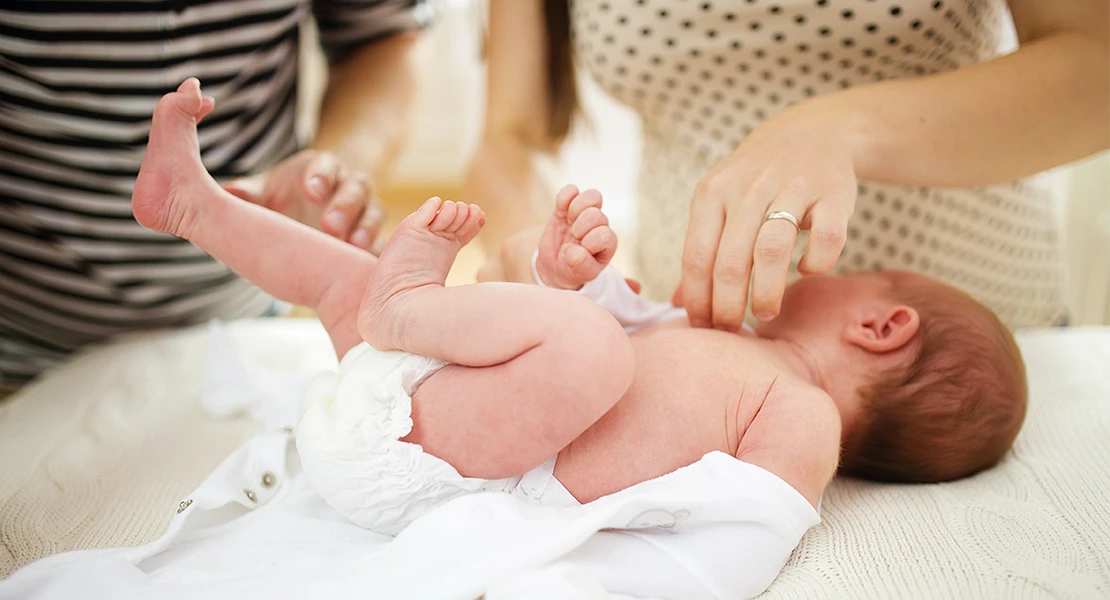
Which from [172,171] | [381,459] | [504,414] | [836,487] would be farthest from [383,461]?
[836,487]

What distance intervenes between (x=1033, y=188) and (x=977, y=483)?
2.02 ft

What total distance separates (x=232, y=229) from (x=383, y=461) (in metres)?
0.30

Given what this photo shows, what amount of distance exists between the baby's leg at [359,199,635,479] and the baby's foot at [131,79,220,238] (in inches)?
9.1

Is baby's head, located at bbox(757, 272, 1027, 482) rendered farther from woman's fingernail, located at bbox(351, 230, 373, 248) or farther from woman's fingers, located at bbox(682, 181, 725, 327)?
woman's fingernail, located at bbox(351, 230, 373, 248)

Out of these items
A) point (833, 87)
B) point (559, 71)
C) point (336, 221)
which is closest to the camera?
Result: point (336, 221)

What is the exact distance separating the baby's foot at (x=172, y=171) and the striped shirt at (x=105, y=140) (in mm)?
405

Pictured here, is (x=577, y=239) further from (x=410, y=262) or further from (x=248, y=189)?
(x=248, y=189)

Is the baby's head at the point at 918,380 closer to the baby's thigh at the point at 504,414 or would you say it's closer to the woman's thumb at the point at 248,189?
the baby's thigh at the point at 504,414

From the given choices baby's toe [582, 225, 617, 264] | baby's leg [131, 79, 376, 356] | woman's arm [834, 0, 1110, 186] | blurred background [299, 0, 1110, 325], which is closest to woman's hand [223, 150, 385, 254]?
baby's leg [131, 79, 376, 356]

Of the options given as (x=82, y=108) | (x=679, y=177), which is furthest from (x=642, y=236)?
(x=82, y=108)

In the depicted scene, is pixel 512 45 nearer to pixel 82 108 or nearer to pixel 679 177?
pixel 679 177

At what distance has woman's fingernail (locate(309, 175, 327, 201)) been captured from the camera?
0.98 metres

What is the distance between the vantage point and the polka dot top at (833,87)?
108cm

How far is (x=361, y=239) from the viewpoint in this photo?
1.02 meters
